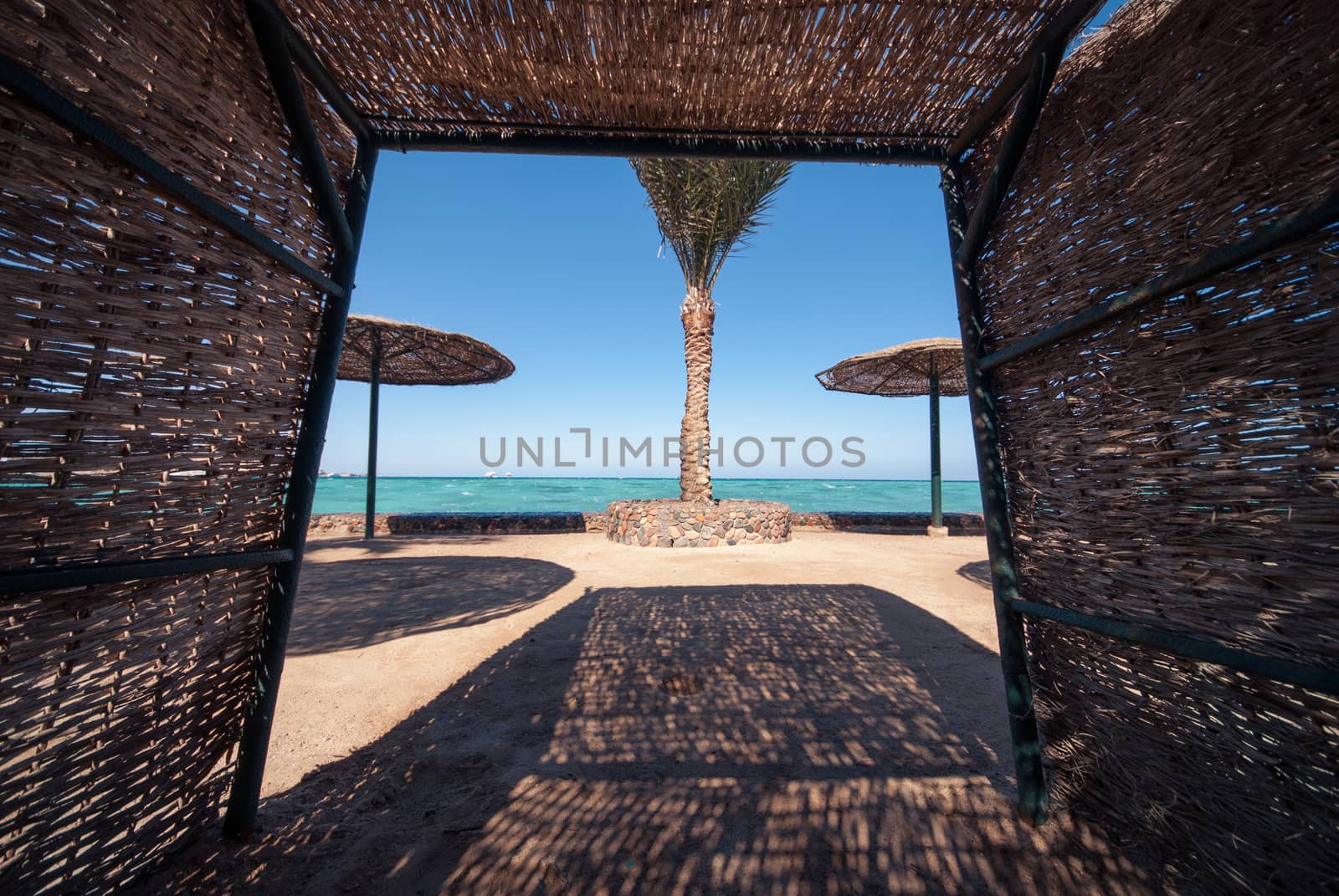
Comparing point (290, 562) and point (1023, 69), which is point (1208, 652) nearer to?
point (1023, 69)

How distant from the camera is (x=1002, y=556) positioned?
1727mm

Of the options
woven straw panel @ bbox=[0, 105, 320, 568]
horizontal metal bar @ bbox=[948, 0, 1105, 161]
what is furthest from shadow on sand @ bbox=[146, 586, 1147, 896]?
horizontal metal bar @ bbox=[948, 0, 1105, 161]

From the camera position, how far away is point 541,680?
290 cm

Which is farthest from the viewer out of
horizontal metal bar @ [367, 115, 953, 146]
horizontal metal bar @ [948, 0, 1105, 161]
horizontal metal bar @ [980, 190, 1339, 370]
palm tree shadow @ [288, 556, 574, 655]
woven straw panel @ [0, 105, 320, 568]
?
palm tree shadow @ [288, 556, 574, 655]

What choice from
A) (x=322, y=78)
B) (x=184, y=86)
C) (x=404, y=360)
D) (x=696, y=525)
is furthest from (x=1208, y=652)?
(x=404, y=360)

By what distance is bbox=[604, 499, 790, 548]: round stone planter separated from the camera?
8.34 metres

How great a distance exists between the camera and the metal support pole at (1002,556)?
1651mm

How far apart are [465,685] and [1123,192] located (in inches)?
137

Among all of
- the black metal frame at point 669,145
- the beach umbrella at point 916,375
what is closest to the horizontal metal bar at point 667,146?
the black metal frame at point 669,145

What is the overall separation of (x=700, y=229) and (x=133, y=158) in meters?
9.50

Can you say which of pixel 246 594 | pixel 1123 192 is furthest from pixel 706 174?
pixel 246 594

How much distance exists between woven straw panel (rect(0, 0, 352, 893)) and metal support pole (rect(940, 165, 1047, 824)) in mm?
2298

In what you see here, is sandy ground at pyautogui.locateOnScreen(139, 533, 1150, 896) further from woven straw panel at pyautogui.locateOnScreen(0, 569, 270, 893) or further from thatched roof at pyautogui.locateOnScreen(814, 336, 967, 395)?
thatched roof at pyautogui.locateOnScreen(814, 336, 967, 395)

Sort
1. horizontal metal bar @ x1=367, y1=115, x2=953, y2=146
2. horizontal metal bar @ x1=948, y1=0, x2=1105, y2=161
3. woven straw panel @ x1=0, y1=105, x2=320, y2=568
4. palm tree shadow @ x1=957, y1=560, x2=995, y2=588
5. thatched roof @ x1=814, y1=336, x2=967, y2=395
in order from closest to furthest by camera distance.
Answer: woven straw panel @ x1=0, y1=105, x2=320, y2=568
horizontal metal bar @ x1=948, y1=0, x2=1105, y2=161
horizontal metal bar @ x1=367, y1=115, x2=953, y2=146
palm tree shadow @ x1=957, y1=560, x2=995, y2=588
thatched roof @ x1=814, y1=336, x2=967, y2=395
